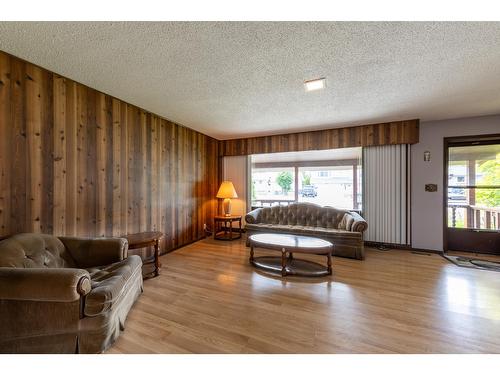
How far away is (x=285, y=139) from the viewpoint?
4.67 m

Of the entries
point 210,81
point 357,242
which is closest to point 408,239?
point 357,242

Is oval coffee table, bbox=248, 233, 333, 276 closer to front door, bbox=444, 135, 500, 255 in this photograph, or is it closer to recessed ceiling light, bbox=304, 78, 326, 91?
recessed ceiling light, bbox=304, 78, 326, 91

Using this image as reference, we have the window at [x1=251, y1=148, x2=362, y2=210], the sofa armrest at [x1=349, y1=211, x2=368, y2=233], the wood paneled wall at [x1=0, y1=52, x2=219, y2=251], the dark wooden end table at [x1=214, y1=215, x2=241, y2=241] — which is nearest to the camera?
the wood paneled wall at [x1=0, y1=52, x2=219, y2=251]

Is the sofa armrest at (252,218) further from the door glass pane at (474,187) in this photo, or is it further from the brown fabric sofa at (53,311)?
the door glass pane at (474,187)

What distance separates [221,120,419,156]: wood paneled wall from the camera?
3.75 m

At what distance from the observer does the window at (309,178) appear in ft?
16.6

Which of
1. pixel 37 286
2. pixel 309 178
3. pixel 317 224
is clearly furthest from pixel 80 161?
pixel 309 178

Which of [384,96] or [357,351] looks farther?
[384,96]

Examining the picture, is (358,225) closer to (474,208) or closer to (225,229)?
(474,208)

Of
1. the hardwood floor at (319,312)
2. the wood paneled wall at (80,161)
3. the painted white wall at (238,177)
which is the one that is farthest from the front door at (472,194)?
the wood paneled wall at (80,161)

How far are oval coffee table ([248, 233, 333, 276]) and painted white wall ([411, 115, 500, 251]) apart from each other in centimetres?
214

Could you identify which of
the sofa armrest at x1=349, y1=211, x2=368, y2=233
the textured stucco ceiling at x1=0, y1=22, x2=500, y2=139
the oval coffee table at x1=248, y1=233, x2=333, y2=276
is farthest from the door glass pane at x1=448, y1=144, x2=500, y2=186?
the oval coffee table at x1=248, y1=233, x2=333, y2=276
